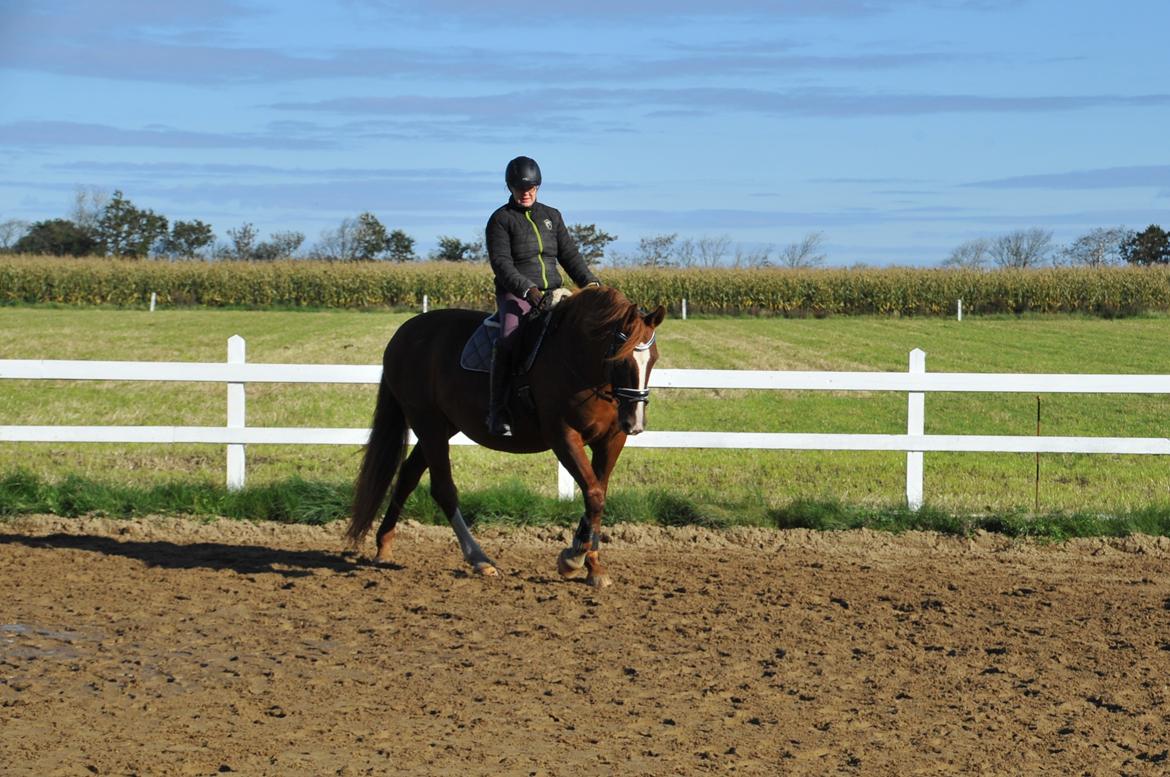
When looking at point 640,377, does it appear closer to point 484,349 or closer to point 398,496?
point 484,349

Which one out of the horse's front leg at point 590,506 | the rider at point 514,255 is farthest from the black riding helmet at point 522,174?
the horse's front leg at point 590,506

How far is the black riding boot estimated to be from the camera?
820cm

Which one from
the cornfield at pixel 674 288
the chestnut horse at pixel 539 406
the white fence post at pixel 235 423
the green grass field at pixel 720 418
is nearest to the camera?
the chestnut horse at pixel 539 406

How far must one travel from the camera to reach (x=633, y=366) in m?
7.33

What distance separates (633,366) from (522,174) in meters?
1.63

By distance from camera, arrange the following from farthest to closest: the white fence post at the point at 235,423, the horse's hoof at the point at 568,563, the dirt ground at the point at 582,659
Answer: the white fence post at the point at 235,423, the horse's hoof at the point at 568,563, the dirt ground at the point at 582,659

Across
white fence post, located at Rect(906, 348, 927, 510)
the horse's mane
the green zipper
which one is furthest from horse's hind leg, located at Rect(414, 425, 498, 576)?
white fence post, located at Rect(906, 348, 927, 510)

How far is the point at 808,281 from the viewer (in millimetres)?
51844

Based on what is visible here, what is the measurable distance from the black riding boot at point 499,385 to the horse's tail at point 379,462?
1.15 meters

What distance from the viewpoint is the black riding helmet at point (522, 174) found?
8.14 metres

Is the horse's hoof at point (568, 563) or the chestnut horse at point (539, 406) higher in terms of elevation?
the chestnut horse at point (539, 406)

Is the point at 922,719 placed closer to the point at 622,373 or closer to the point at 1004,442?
the point at 622,373

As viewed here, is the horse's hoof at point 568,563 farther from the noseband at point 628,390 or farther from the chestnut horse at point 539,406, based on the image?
the noseband at point 628,390

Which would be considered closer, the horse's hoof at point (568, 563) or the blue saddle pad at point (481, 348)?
A: the horse's hoof at point (568, 563)
